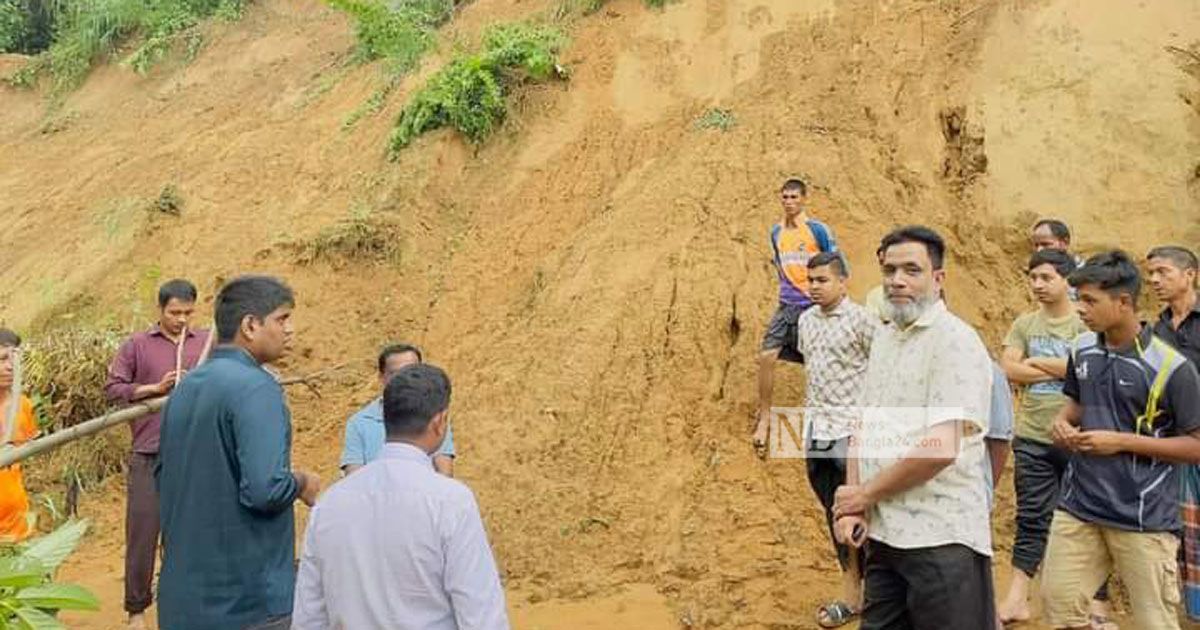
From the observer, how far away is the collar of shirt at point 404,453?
3049mm

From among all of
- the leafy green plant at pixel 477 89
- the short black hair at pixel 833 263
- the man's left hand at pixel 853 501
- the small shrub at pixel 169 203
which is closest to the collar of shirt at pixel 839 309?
the short black hair at pixel 833 263

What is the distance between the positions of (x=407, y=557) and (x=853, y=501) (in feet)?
5.49

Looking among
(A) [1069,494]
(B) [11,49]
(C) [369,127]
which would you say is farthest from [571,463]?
(B) [11,49]

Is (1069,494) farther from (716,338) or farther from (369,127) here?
(369,127)

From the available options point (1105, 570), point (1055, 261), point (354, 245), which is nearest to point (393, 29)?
point (354, 245)

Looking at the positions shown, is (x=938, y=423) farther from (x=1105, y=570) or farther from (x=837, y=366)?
(x=837, y=366)

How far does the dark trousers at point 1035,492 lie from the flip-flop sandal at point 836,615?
95 centimetres

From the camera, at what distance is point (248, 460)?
3535 mm

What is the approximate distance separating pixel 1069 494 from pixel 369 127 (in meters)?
8.98

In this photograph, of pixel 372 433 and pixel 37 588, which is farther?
pixel 372 433

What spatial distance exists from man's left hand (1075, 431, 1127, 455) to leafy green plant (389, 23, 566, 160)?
7.60 meters

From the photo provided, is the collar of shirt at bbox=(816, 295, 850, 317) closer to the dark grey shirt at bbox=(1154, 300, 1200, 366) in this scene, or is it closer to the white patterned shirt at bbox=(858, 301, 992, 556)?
the dark grey shirt at bbox=(1154, 300, 1200, 366)

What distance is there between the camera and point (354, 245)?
10.3 m

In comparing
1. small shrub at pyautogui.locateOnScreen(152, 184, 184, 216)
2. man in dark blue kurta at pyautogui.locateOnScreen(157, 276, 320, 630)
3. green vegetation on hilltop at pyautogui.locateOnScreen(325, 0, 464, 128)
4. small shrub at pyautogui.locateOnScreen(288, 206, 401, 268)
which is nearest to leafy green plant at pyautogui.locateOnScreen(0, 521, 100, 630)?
man in dark blue kurta at pyautogui.locateOnScreen(157, 276, 320, 630)
